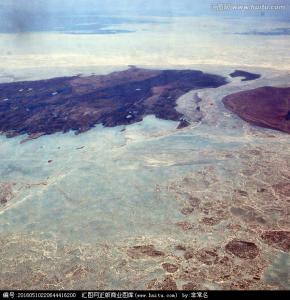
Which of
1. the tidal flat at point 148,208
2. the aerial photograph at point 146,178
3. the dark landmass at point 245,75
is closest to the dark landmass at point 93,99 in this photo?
the aerial photograph at point 146,178

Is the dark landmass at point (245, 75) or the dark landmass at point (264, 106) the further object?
the dark landmass at point (245, 75)

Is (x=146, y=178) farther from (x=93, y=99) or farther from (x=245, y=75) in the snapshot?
(x=245, y=75)

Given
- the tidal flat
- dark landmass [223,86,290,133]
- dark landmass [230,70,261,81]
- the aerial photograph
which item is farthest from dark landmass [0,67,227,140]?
dark landmass [223,86,290,133]

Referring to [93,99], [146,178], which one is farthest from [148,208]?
[93,99]

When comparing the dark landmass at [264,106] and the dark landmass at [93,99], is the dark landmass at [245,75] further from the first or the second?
the dark landmass at [264,106]

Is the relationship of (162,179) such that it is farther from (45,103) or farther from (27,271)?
(45,103)

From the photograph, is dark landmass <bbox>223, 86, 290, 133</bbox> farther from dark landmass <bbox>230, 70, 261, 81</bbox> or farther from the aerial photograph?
dark landmass <bbox>230, 70, 261, 81</bbox>

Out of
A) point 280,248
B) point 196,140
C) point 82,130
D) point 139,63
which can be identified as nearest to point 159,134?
point 196,140
